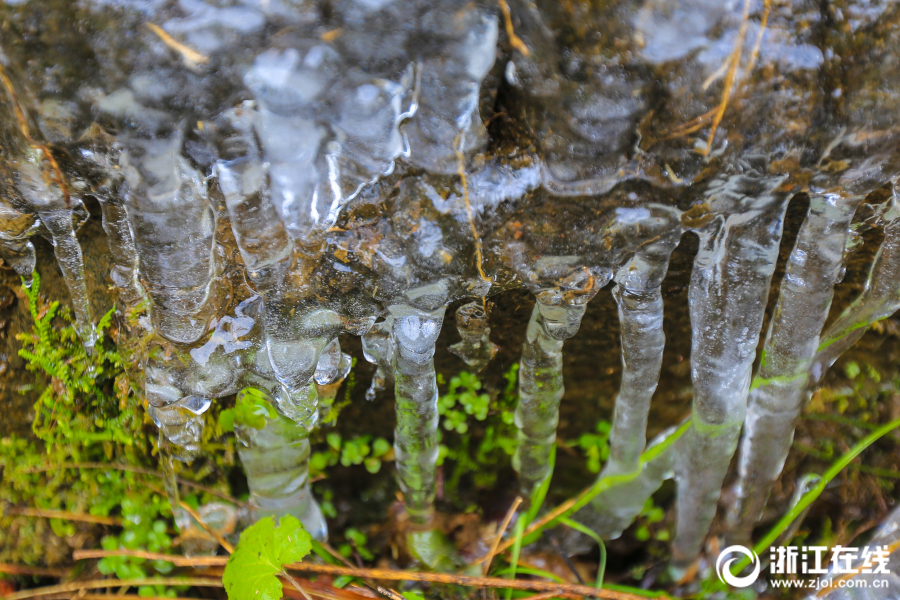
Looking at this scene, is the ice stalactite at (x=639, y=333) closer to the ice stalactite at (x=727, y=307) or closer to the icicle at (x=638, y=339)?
the icicle at (x=638, y=339)

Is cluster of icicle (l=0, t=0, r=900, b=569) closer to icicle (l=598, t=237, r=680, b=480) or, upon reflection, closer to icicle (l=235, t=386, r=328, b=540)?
icicle (l=598, t=237, r=680, b=480)

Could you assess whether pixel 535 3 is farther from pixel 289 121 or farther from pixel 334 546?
pixel 334 546

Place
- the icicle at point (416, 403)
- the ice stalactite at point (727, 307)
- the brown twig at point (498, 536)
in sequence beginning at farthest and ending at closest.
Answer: the brown twig at point (498, 536), the icicle at point (416, 403), the ice stalactite at point (727, 307)

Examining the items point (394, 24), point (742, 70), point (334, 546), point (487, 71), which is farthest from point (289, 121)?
point (334, 546)

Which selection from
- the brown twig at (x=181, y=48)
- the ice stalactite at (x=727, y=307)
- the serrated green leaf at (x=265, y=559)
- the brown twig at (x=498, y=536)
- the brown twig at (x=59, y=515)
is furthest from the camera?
the brown twig at (x=498, y=536)

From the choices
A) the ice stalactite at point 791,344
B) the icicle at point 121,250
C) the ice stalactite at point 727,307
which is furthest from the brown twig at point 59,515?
the ice stalactite at point 791,344

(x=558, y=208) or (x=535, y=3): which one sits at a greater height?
(x=535, y=3)
